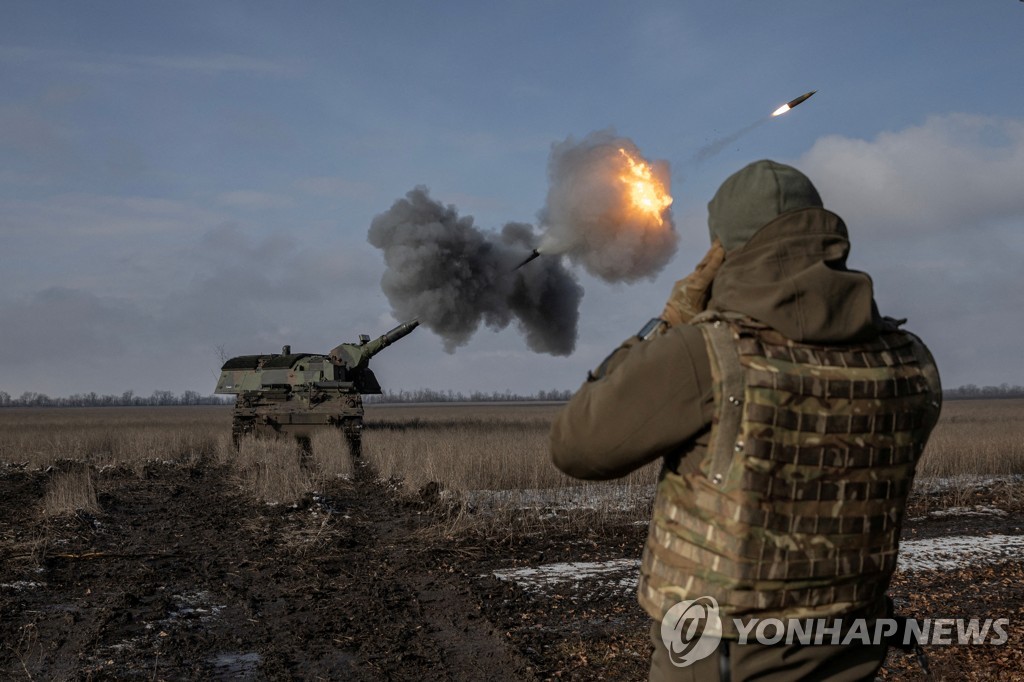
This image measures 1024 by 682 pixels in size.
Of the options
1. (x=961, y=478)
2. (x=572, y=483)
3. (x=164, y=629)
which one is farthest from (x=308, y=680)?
(x=961, y=478)

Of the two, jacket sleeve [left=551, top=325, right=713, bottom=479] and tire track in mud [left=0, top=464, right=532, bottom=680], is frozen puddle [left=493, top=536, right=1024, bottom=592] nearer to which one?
tire track in mud [left=0, top=464, right=532, bottom=680]

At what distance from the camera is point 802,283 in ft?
6.14

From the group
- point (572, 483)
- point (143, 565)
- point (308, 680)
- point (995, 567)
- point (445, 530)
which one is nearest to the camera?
point (308, 680)

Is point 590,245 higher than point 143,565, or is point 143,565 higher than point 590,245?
point 590,245

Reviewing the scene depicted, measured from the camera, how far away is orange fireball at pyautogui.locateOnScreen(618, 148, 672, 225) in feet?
44.3

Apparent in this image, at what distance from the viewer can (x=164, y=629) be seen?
220 inches

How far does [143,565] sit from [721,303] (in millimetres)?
7158

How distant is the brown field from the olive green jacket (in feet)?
10.4

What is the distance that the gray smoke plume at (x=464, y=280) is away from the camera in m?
21.8

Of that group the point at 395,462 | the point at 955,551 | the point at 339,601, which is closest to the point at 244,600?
the point at 339,601

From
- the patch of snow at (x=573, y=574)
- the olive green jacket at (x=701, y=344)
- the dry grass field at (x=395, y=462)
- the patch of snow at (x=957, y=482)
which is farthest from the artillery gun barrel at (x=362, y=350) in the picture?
the olive green jacket at (x=701, y=344)

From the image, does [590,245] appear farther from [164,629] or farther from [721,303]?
[721,303]

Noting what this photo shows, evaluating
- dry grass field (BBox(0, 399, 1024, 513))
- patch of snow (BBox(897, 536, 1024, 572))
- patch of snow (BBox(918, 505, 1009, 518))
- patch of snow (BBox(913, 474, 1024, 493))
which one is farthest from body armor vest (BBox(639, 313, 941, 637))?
patch of snow (BBox(913, 474, 1024, 493))

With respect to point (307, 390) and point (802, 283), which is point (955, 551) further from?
point (307, 390)
